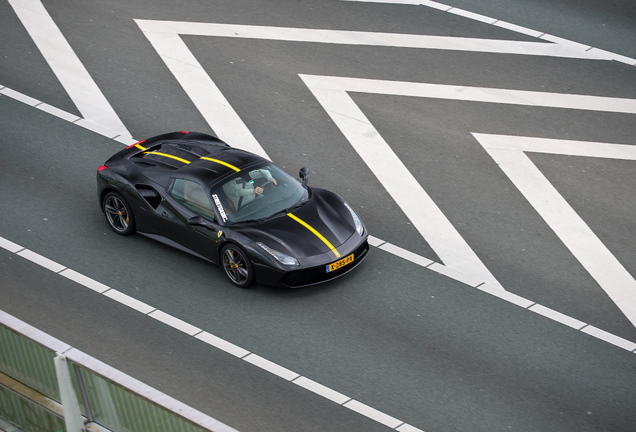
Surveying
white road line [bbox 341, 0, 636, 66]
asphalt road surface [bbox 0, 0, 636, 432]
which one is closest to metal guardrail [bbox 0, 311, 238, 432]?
asphalt road surface [bbox 0, 0, 636, 432]

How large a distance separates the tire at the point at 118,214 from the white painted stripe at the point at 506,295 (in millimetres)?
4979

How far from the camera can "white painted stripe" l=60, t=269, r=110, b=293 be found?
446 inches

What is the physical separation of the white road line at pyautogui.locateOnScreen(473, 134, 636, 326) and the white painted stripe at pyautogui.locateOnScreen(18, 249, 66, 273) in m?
7.16

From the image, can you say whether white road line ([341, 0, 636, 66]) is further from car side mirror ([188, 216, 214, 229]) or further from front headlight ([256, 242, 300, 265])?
front headlight ([256, 242, 300, 265])

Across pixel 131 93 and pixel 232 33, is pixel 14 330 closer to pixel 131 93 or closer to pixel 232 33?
pixel 131 93

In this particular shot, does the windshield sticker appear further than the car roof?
No

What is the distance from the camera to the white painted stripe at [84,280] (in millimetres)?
11320

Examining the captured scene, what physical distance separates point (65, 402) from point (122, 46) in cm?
1122

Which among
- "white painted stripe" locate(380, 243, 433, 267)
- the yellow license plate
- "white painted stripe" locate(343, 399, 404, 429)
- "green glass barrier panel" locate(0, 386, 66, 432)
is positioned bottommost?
"white painted stripe" locate(343, 399, 404, 429)

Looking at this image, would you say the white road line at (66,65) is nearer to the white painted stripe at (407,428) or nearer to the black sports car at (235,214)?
the black sports car at (235,214)

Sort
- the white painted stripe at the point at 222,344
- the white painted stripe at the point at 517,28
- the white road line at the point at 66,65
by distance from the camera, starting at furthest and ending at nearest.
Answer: the white painted stripe at the point at 517,28
the white road line at the point at 66,65
the white painted stripe at the point at 222,344

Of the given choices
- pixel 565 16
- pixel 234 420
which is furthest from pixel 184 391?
pixel 565 16

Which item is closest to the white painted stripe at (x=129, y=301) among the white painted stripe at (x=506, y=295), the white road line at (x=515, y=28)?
the white painted stripe at (x=506, y=295)

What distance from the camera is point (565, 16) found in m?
18.5
